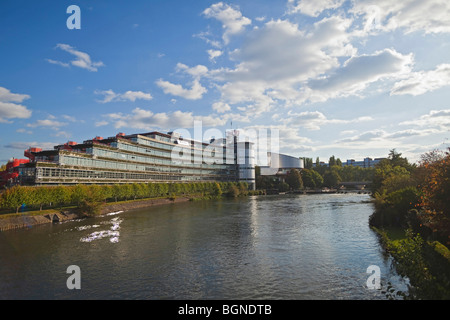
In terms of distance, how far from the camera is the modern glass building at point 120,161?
291 ft

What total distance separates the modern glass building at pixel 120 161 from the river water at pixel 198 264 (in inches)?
1493

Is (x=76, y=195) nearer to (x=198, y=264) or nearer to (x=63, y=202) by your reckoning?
(x=63, y=202)

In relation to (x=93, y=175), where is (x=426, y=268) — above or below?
below

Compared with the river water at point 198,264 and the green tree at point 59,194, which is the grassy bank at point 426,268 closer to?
the river water at point 198,264

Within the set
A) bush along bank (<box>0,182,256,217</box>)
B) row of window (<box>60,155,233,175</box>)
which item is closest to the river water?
bush along bank (<box>0,182,256,217</box>)

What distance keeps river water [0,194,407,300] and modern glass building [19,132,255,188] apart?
37927 mm

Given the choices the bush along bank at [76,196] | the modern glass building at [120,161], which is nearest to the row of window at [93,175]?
the modern glass building at [120,161]

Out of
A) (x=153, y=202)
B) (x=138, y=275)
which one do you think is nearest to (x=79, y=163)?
(x=153, y=202)

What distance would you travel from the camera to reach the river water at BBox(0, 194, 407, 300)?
24.2m

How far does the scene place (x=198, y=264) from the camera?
31938mm

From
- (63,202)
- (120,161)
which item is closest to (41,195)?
(63,202)

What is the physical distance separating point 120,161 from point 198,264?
10180 centimetres

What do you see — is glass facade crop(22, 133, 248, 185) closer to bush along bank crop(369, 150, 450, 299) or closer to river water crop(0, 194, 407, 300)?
river water crop(0, 194, 407, 300)

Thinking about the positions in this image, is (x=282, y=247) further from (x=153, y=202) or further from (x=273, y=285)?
(x=153, y=202)
